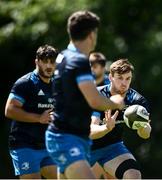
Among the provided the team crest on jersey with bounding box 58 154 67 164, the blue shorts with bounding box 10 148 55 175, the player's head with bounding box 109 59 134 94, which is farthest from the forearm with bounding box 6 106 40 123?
the team crest on jersey with bounding box 58 154 67 164

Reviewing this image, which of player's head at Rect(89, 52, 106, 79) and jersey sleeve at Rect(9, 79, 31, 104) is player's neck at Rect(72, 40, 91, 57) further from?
player's head at Rect(89, 52, 106, 79)

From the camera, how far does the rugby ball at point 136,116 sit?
27.4 feet

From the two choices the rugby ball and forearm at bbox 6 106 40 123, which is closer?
the rugby ball

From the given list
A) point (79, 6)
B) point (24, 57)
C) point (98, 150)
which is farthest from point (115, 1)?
point (98, 150)

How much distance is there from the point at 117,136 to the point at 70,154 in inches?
92.2

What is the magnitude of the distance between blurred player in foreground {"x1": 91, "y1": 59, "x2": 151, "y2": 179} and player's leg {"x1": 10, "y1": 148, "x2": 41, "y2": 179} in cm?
62

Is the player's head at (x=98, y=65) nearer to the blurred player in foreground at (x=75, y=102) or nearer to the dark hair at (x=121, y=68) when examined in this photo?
the dark hair at (x=121, y=68)

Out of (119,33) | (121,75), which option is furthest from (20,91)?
(119,33)

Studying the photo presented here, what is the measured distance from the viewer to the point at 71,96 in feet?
23.0

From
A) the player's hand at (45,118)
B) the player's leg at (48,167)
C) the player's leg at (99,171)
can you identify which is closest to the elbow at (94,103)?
the player's hand at (45,118)

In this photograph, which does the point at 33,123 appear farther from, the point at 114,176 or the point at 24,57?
the point at 24,57

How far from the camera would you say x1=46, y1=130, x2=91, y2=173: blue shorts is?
22.9 feet

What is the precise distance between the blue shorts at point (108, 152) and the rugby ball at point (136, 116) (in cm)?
73

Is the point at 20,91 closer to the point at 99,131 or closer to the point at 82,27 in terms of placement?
the point at 99,131
